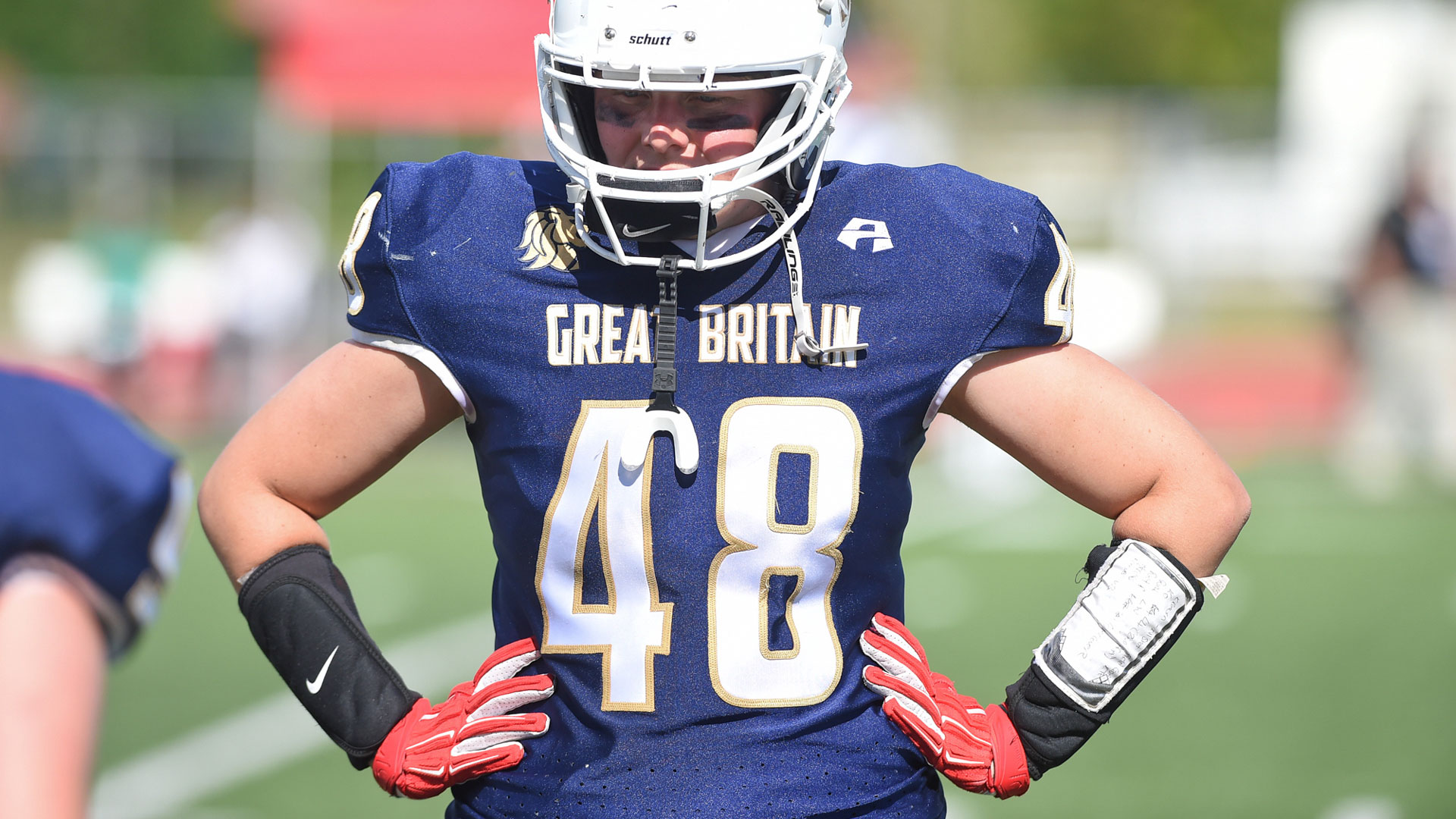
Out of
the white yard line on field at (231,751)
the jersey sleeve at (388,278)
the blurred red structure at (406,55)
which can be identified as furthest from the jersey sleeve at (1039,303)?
the blurred red structure at (406,55)

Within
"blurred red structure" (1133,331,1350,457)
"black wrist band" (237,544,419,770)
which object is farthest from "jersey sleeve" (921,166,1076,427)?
"blurred red structure" (1133,331,1350,457)

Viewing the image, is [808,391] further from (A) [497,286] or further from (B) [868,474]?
(A) [497,286]

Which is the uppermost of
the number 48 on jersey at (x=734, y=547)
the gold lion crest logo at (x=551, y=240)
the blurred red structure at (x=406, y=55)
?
the gold lion crest logo at (x=551, y=240)

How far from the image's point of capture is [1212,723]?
5445 mm

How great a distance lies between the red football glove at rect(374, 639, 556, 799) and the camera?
2.11 metres

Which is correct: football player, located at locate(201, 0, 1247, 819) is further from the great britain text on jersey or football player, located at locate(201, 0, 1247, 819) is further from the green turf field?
the green turf field

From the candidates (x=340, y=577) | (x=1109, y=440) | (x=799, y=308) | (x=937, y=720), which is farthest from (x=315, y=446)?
(x=1109, y=440)

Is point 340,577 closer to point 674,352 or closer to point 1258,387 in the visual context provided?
point 674,352

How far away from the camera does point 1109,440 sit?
216cm

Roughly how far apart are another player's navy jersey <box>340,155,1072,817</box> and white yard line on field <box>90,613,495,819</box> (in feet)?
9.44

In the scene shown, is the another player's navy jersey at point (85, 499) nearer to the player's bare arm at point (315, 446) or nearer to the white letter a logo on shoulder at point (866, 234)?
the player's bare arm at point (315, 446)

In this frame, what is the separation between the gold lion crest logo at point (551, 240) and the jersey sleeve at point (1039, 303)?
1.80 feet

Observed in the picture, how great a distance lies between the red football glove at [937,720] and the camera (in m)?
2.13

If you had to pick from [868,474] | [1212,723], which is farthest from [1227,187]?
[868,474]
